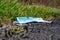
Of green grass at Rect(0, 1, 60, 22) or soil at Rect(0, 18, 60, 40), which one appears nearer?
soil at Rect(0, 18, 60, 40)

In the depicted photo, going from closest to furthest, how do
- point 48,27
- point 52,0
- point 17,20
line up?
1. point 48,27
2. point 17,20
3. point 52,0

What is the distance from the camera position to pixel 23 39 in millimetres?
4324

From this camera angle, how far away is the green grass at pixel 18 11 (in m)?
5.81

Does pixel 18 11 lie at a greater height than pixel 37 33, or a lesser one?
greater

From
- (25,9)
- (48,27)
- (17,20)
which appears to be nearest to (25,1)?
(25,9)

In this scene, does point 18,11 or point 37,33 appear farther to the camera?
point 18,11

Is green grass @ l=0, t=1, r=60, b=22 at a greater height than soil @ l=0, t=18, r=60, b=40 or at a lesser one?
greater

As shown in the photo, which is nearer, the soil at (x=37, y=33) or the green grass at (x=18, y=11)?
the soil at (x=37, y=33)

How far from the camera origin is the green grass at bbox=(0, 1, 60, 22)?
19.1 ft

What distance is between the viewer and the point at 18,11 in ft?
20.3

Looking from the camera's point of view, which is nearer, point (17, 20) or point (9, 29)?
point (9, 29)

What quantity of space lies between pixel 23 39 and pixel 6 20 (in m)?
1.30

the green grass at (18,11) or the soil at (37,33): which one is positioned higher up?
the green grass at (18,11)

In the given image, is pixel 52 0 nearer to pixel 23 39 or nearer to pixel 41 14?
pixel 41 14
